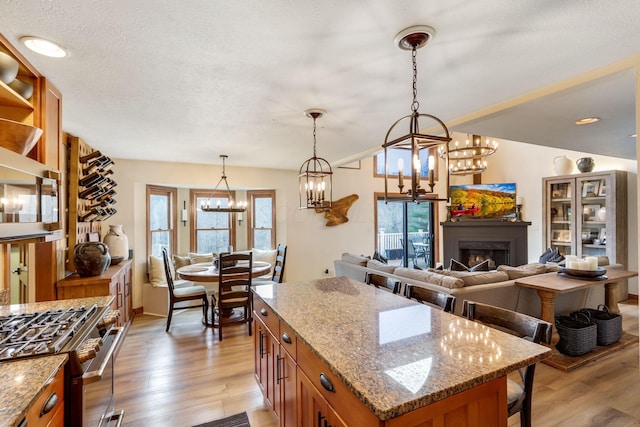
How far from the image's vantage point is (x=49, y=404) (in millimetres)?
1180

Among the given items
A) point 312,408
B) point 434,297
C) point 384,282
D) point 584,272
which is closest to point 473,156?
point 584,272

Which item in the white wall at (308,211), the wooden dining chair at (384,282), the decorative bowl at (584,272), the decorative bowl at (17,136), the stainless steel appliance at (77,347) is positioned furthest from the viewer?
the white wall at (308,211)

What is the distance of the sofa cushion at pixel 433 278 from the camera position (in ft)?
9.86

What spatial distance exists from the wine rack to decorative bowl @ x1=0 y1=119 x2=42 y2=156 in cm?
192

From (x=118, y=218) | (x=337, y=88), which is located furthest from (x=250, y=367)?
(x=118, y=218)

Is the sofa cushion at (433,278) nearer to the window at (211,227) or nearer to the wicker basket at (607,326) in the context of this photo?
the wicker basket at (607,326)

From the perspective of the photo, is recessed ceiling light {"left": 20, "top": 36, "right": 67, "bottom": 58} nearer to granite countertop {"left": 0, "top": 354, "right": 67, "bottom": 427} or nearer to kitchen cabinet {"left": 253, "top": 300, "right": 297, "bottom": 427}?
granite countertop {"left": 0, "top": 354, "right": 67, "bottom": 427}

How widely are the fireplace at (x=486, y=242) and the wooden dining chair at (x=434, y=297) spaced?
16.5 ft

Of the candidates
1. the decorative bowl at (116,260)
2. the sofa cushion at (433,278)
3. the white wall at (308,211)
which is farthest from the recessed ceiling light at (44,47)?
the sofa cushion at (433,278)

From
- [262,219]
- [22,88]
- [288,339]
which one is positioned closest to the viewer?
[288,339]

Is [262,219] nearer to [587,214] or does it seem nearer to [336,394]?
[336,394]

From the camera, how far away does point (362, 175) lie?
21.5 ft

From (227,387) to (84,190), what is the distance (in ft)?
9.16

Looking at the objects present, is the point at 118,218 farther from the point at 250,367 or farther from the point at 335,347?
the point at 335,347
